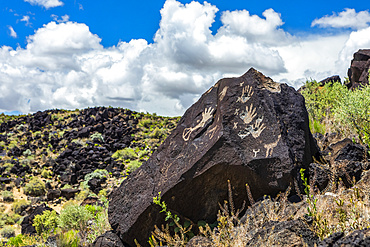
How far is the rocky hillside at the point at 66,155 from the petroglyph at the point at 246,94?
1013 centimetres

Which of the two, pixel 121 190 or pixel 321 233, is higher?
pixel 121 190

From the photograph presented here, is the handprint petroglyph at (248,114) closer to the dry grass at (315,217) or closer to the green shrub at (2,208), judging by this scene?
the dry grass at (315,217)

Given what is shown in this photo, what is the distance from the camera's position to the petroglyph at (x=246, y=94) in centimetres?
640

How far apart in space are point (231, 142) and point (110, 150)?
2301 centimetres

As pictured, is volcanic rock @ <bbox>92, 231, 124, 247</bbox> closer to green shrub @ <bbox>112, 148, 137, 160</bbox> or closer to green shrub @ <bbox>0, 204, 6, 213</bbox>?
green shrub @ <bbox>0, 204, 6, 213</bbox>

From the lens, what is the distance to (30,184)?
777 inches

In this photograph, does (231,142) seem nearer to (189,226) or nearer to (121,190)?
(189,226)

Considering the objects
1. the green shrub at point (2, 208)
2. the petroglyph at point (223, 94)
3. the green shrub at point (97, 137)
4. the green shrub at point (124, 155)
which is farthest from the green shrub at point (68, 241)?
the green shrub at point (97, 137)

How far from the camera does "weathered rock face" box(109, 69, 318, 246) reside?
219 inches

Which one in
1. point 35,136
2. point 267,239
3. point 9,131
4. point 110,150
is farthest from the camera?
point 9,131

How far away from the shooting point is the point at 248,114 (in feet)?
20.2

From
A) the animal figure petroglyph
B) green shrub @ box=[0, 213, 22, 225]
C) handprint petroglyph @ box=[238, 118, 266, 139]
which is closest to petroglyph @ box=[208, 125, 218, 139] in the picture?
handprint petroglyph @ box=[238, 118, 266, 139]

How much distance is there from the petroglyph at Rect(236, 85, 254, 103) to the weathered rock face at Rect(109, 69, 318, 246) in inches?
0.7

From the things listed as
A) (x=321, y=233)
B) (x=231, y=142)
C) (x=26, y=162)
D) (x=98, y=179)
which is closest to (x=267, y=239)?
(x=321, y=233)
